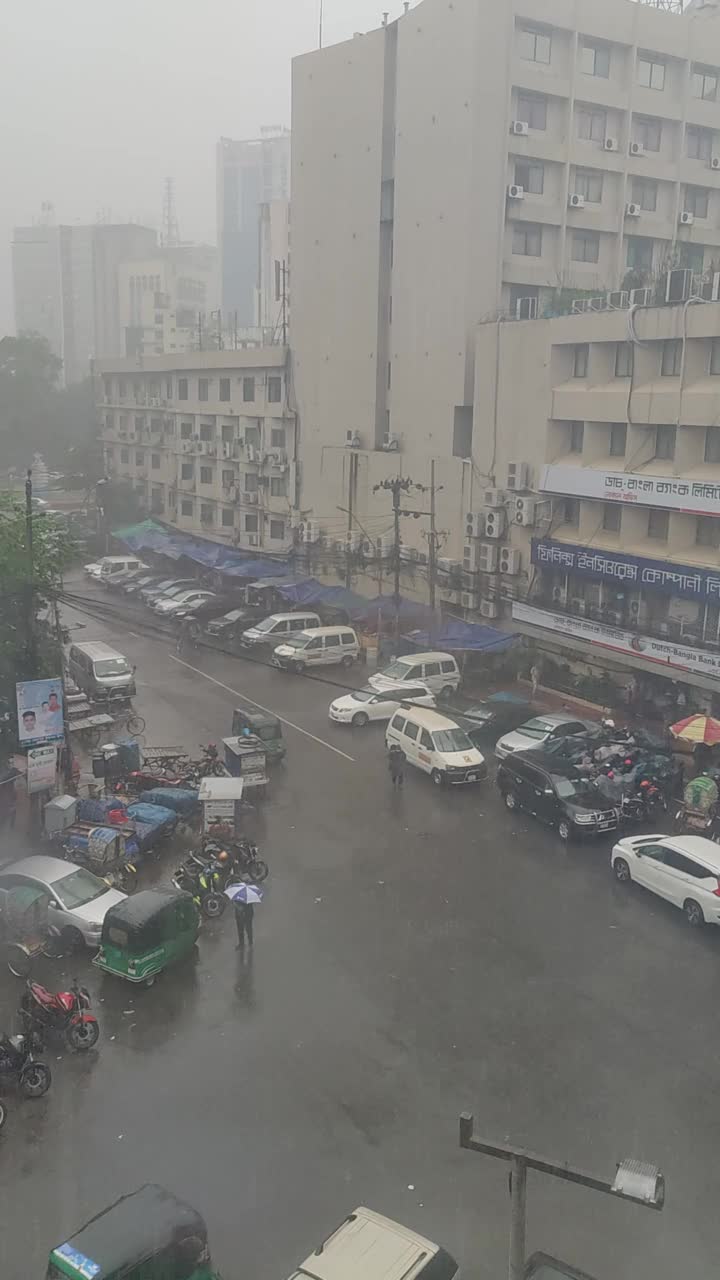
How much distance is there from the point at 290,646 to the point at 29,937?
672 inches

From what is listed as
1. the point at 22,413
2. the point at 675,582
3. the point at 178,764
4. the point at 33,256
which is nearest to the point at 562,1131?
the point at 178,764

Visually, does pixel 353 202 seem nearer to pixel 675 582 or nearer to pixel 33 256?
pixel 675 582

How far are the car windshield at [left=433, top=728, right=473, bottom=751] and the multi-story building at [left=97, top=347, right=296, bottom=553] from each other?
21946mm

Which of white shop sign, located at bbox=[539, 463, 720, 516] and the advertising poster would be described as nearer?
the advertising poster

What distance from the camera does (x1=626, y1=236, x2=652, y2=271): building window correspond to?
123 feet

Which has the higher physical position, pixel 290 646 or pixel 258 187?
pixel 258 187

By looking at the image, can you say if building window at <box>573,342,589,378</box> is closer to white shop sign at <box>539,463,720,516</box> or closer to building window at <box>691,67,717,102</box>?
white shop sign at <box>539,463,720,516</box>

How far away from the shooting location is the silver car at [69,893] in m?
14.3

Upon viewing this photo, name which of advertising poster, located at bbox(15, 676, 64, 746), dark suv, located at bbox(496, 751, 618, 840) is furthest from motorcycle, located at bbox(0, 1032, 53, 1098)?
dark suv, located at bbox(496, 751, 618, 840)

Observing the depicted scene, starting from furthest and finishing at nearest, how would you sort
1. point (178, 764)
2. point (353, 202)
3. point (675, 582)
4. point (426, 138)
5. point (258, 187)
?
point (258, 187) → point (353, 202) → point (426, 138) → point (675, 582) → point (178, 764)

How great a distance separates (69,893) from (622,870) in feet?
27.1

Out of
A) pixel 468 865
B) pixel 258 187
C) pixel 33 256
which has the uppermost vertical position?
pixel 258 187

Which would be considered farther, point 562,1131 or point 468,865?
point 468,865

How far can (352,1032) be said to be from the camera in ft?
40.0
